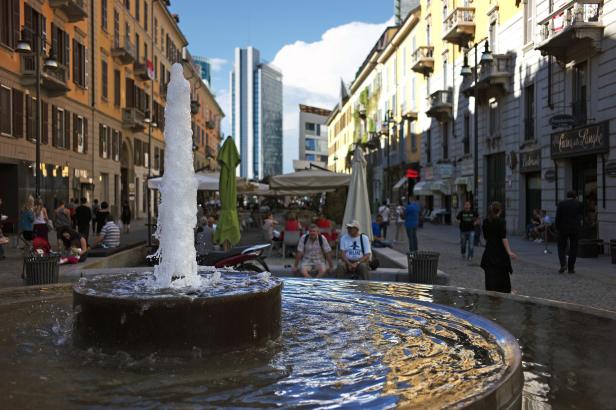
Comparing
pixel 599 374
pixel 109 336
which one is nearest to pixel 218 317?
pixel 109 336

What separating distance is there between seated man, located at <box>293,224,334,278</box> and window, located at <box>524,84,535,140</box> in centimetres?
1832

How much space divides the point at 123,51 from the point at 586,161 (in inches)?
1147

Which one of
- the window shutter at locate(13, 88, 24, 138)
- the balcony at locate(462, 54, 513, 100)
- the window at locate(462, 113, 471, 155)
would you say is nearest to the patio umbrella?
the balcony at locate(462, 54, 513, 100)

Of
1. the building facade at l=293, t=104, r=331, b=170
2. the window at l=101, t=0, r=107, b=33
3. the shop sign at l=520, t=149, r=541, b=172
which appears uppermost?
the building facade at l=293, t=104, r=331, b=170

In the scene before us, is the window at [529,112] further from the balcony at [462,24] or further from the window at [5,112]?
the window at [5,112]

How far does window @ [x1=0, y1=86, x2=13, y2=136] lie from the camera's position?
2339cm

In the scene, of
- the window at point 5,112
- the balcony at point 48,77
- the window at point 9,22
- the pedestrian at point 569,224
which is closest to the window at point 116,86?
the balcony at point 48,77

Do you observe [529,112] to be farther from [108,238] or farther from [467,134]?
[108,238]

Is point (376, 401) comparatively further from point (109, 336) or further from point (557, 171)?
point (557, 171)

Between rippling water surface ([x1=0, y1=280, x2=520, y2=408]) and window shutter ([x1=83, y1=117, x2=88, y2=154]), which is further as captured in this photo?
window shutter ([x1=83, y1=117, x2=88, y2=154])

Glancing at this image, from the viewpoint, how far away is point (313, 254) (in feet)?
32.9

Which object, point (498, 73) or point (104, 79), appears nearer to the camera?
point (498, 73)

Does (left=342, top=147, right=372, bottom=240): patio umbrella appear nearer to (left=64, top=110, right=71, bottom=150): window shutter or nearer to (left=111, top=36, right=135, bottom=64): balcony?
(left=64, top=110, right=71, bottom=150): window shutter

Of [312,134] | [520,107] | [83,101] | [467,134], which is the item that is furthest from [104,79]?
[312,134]
